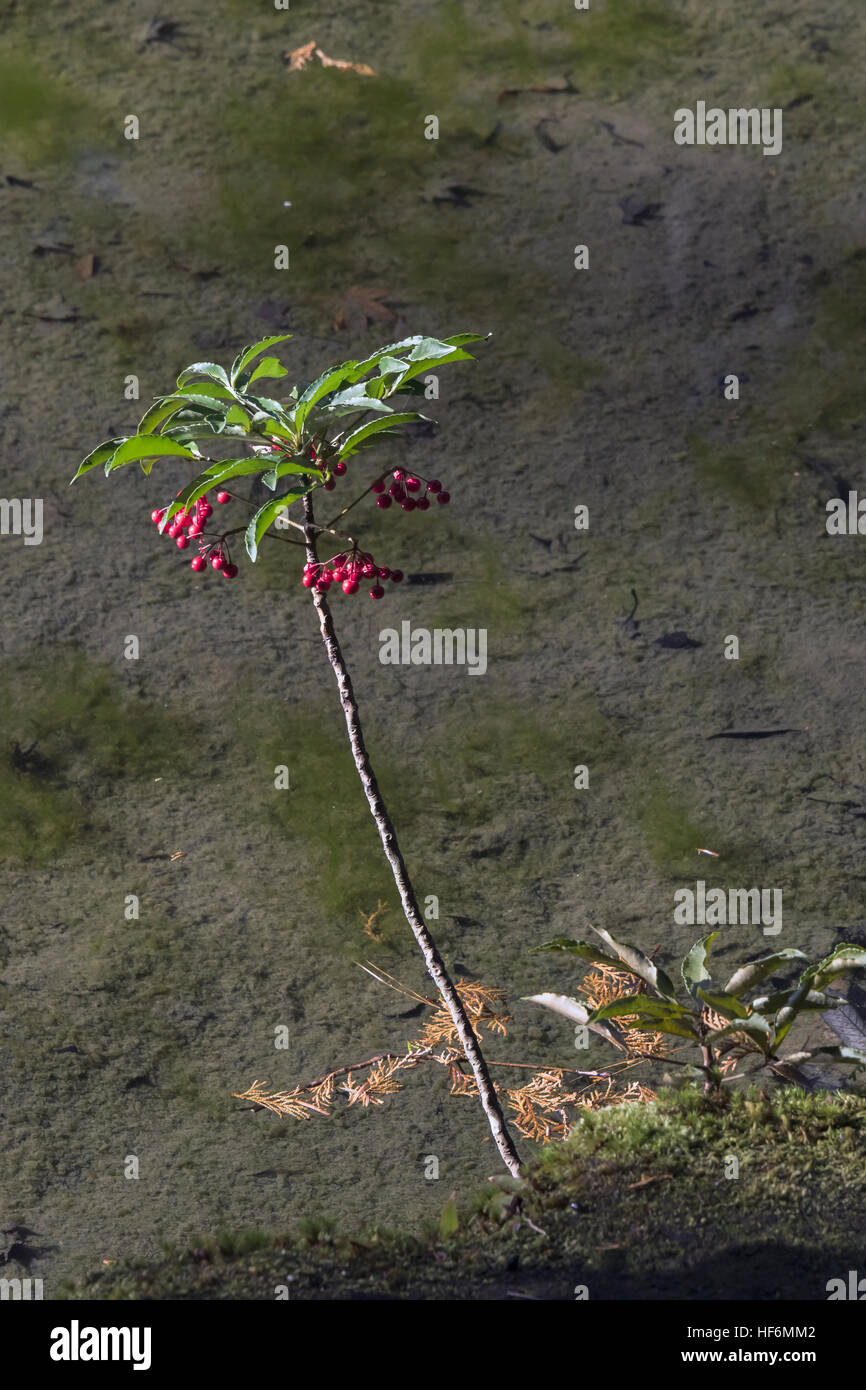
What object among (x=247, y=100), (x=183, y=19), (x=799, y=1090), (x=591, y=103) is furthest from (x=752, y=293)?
(x=799, y=1090)

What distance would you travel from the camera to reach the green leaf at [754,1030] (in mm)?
2271

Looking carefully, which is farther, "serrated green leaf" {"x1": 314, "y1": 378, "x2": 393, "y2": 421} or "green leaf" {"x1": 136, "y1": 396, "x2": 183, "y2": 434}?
"green leaf" {"x1": 136, "y1": 396, "x2": 183, "y2": 434}

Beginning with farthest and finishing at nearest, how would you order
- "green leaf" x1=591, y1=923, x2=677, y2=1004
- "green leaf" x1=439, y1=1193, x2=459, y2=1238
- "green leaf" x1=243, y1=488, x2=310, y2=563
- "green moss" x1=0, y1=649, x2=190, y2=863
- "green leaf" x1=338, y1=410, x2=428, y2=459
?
"green moss" x1=0, y1=649, x2=190, y2=863
"green leaf" x1=591, y1=923, x2=677, y2=1004
"green leaf" x1=439, y1=1193, x2=459, y2=1238
"green leaf" x1=338, y1=410, x2=428, y2=459
"green leaf" x1=243, y1=488, x2=310, y2=563

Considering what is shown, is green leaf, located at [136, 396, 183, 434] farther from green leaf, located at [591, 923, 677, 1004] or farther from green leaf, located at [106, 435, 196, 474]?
green leaf, located at [591, 923, 677, 1004]

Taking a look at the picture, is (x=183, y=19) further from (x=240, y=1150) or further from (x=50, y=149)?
(x=240, y=1150)
